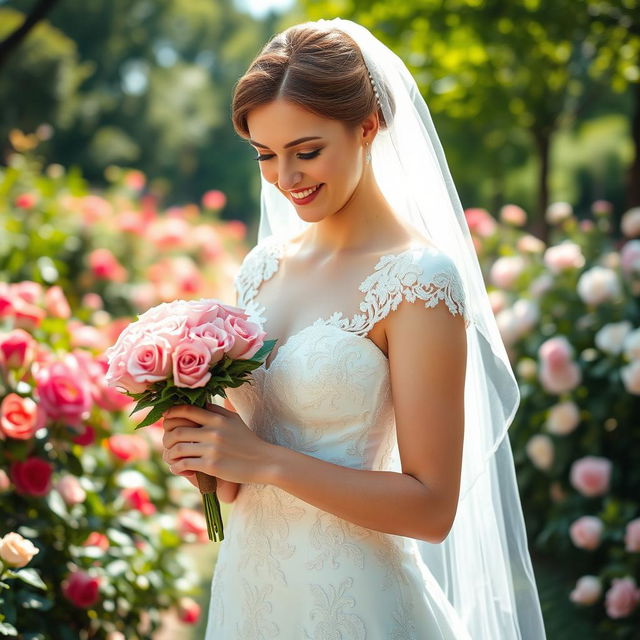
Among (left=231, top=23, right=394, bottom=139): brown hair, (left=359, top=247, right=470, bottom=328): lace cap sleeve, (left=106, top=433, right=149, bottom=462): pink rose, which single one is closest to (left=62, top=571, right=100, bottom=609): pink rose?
(left=106, top=433, right=149, bottom=462): pink rose

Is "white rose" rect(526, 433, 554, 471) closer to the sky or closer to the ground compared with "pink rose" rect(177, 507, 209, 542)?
closer to the sky

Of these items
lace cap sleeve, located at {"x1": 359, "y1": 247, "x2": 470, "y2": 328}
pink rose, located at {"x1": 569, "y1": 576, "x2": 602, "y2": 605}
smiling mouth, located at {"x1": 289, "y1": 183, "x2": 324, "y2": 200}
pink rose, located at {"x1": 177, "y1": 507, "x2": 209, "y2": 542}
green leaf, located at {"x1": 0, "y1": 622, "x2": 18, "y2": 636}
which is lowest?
pink rose, located at {"x1": 569, "y1": 576, "x2": 602, "y2": 605}

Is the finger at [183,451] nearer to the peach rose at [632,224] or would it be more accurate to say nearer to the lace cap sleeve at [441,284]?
the lace cap sleeve at [441,284]

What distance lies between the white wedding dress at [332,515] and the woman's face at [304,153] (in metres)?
0.25

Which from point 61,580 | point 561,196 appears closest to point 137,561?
point 61,580

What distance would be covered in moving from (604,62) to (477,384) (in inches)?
236

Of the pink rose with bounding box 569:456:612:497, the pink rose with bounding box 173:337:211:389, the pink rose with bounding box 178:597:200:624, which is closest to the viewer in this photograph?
the pink rose with bounding box 173:337:211:389

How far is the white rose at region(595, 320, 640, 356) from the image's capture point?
479 cm

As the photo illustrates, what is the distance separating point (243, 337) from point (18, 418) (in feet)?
4.94

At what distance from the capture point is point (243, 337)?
2.13 meters

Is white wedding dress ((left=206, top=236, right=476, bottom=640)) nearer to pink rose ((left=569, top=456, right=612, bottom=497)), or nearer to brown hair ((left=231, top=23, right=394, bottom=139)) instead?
brown hair ((left=231, top=23, right=394, bottom=139))

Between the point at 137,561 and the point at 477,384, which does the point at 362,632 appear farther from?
the point at 137,561

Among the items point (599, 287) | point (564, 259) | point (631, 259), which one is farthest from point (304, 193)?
point (564, 259)

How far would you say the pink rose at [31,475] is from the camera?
331 cm
